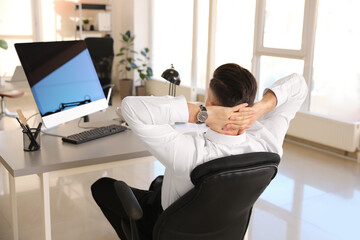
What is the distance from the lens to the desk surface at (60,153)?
2.02 meters

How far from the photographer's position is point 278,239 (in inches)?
115

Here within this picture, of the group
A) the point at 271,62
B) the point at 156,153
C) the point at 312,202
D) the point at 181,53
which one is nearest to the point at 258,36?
the point at 271,62

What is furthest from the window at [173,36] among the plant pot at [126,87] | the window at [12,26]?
the window at [12,26]

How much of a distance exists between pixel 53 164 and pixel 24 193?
1.78 metres

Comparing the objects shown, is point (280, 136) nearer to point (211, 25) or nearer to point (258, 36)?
point (258, 36)

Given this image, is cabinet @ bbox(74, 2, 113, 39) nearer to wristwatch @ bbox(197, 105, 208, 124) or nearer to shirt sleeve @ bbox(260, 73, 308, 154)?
shirt sleeve @ bbox(260, 73, 308, 154)

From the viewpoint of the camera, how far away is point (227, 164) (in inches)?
58.8

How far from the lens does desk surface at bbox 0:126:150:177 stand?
202cm

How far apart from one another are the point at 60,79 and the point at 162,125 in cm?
118

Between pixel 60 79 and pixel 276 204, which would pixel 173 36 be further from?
pixel 60 79

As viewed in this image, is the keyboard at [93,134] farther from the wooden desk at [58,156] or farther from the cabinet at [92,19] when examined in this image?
the cabinet at [92,19]

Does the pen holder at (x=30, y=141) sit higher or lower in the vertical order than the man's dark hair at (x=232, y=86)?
lower

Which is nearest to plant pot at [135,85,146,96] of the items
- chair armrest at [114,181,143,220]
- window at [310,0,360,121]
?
window at [310,0,360,121]

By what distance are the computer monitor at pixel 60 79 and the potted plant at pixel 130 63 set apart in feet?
16.4
